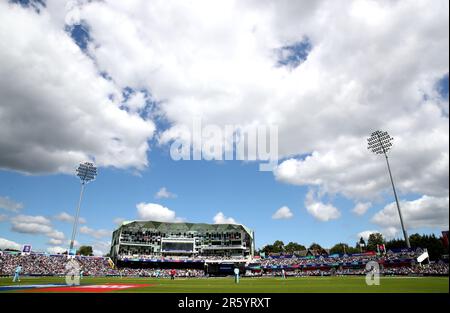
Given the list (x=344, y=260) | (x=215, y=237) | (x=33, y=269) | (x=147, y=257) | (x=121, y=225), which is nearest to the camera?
(x=33, y=269)

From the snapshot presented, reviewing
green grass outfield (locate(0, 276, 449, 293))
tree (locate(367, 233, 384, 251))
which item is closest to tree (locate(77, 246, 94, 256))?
green grass outfield (locate(0, 276, 449, 293))

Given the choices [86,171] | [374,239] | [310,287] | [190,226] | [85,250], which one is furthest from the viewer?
[85,250]

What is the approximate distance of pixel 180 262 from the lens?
9588 centimetres

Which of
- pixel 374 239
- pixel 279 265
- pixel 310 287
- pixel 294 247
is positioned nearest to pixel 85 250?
pixel 294 247

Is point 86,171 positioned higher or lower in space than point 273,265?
higher

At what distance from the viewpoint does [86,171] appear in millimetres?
74750

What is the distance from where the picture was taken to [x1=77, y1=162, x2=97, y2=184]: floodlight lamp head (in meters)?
74.1

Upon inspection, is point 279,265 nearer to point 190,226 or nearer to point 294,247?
point 190,226

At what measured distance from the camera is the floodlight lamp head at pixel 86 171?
243 ft

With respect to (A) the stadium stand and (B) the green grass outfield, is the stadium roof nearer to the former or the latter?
(A) the stadium stand

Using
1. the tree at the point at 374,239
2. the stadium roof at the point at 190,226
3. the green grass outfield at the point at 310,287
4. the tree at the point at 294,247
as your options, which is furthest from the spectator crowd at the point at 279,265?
the tree at the point at 374,239
